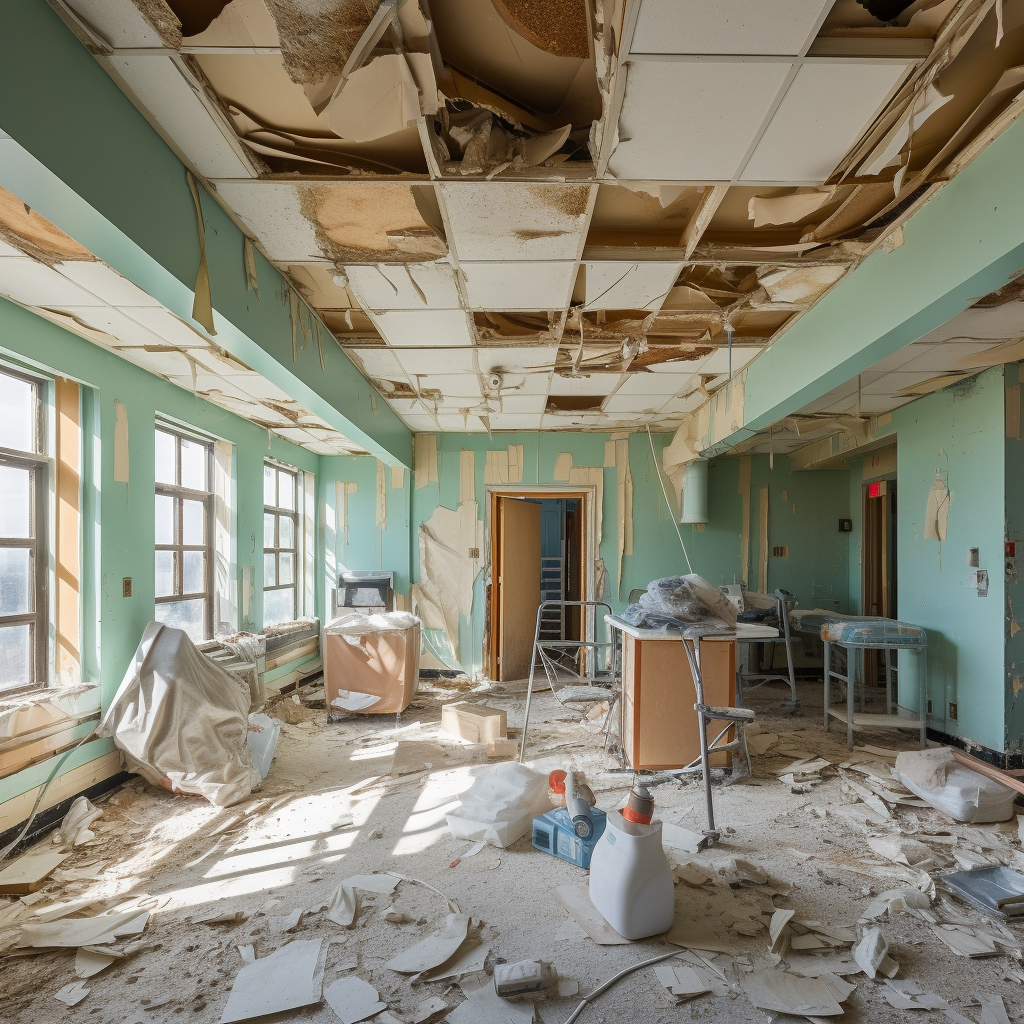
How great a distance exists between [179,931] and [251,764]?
1609 millimetres

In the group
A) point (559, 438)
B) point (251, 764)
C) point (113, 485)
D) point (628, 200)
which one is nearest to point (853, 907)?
point (628, 200)

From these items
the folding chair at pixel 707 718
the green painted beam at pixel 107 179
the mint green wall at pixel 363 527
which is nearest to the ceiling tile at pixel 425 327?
the green painted beam at pixel 107 179

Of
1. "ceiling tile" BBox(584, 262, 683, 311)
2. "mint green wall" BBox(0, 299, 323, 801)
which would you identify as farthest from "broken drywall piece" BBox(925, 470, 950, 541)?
"mint green wall" BBox(0, 299, 323, 801)

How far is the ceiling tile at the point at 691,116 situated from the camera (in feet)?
6.13

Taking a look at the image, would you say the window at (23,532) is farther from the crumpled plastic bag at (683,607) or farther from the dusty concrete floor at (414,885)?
the crumpled plastic bag at (683,607)

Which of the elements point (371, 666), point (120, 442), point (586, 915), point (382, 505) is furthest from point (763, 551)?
point (120, 442)

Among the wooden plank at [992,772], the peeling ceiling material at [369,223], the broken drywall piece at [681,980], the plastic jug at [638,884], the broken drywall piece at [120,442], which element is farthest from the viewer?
the broken drywall piece at [120,442]

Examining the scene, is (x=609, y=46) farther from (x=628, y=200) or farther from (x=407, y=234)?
(x=407, y=234)

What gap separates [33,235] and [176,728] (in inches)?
103

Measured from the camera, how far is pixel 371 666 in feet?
17.8

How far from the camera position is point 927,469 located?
484 cm

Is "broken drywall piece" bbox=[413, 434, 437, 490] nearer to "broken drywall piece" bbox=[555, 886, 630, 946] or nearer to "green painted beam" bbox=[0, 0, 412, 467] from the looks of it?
"green painted beam" bbox=[0, 0, 412, 467]

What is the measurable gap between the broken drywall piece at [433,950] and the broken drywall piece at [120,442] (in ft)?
10.4

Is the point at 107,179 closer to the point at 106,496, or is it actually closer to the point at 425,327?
the point at 425,327
